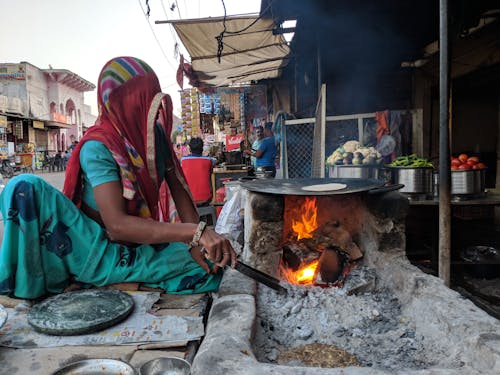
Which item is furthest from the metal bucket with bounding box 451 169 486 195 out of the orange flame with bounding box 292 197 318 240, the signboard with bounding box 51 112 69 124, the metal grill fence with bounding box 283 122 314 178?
the signboard with bounding box 51 112 69 124

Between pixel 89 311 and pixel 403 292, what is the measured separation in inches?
73.5

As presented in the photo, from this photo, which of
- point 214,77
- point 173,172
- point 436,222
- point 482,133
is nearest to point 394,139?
point 436,222

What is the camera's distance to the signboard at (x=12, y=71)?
26.7 meters

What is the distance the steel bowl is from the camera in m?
1.43

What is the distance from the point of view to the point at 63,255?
6.59 ft

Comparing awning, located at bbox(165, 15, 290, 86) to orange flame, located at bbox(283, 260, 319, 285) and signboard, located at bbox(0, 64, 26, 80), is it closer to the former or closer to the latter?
orange flame, located at bbox(283, 260, 319, 285)

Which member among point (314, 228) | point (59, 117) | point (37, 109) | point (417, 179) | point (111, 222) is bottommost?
point (314, 228)

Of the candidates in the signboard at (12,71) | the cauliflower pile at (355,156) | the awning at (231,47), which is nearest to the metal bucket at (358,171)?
the cauliflower pile at (355,156)

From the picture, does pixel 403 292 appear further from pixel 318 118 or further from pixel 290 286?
pixel 318 118

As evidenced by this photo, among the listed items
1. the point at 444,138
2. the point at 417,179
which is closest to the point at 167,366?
the point at 444,138

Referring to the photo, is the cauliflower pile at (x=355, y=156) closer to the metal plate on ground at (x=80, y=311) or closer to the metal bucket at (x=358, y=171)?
the metal bucket at (x=358, y=171)

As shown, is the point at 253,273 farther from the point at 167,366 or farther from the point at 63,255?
the point at 63,255

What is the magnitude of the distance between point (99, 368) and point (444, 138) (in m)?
2.49

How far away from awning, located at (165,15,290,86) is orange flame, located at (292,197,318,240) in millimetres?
4004
